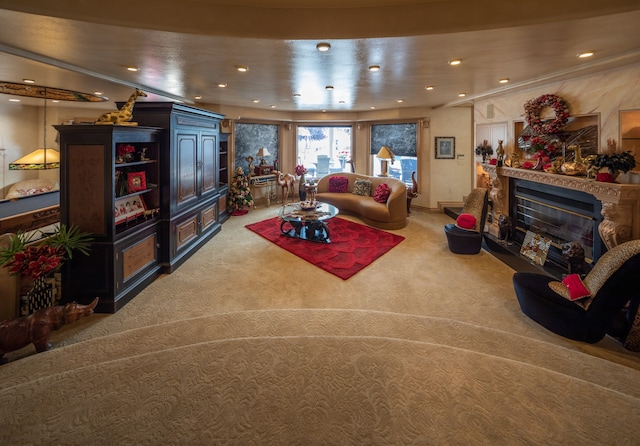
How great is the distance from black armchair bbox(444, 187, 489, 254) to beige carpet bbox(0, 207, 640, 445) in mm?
1700

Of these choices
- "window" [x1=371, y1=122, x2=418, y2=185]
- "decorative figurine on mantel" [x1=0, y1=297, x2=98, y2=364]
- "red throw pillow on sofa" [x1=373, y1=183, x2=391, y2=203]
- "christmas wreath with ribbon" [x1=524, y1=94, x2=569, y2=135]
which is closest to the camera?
"decorative figurine on mantel" [x1=0, y1=297, x2=98, y2=364]

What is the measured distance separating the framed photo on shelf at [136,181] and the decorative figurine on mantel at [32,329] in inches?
62.4

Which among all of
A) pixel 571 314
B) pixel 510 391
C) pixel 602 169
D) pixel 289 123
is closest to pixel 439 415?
pixel 510 391

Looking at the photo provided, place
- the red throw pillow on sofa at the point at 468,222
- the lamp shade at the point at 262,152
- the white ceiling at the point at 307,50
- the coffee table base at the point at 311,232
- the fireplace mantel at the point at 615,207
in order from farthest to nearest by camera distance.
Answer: the lamp shade at the point at 262,152 → the coffee table base at the point at 311,232 → the red throw pillow on sofa at the point at 468,222 → the fireplace mantel at the point at 615,207 → the white ceiling at the point at 307,50

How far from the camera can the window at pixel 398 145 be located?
8.71 metres

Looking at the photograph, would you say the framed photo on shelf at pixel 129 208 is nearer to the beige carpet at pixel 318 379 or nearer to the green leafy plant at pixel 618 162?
the beige carpet at pixel 318 379

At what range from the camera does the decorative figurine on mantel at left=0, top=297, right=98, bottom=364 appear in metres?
2.43

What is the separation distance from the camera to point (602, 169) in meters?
3.48

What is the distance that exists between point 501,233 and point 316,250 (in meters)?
2.93

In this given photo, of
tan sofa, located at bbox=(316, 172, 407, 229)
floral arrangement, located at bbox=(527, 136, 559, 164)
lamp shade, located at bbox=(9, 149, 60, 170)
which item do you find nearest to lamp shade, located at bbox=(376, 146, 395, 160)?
tan sofa, located at bbox=(316, 172, 407, 229)

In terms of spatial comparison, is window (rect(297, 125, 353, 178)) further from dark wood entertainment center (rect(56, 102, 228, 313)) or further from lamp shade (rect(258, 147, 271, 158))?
dark wood entertainment center (rect(56, 102, 228, 313))

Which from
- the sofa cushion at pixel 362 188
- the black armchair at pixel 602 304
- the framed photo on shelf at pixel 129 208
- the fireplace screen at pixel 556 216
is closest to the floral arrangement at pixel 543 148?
the fireplace screen at pixel 556 216

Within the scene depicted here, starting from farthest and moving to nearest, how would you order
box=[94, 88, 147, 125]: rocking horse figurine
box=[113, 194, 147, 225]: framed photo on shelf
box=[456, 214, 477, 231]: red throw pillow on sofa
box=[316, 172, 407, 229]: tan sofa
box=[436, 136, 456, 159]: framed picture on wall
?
box=[436, 136, 456, 159]: framed picture on wall → box=[316, 172, 407, 229]: tan sofa → box=[456, 214, 477, 231]: red throw pillow on sofa → box=[113, 194, 147, 225]: framed photo on shelf → box=[94, 88, 147, 125]: rocking horse figurine

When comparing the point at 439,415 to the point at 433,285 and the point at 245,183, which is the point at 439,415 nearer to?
the point at 433,285
